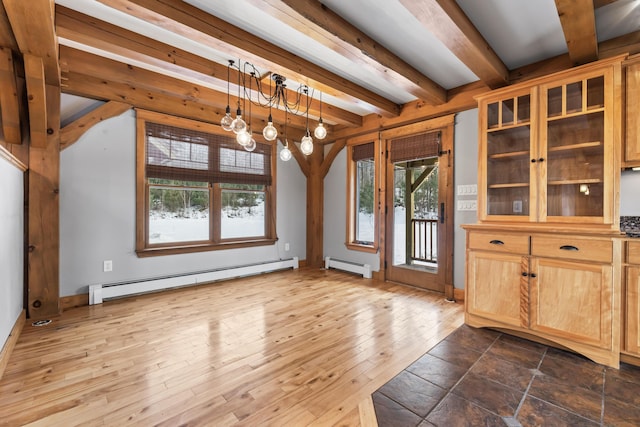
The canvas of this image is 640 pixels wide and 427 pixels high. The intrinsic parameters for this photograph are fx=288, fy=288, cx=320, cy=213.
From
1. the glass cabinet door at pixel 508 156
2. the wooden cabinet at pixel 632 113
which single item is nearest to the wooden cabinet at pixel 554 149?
the glass cabinet door at pixel 508 156

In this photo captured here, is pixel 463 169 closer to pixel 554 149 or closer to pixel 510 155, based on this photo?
pixel 510 155

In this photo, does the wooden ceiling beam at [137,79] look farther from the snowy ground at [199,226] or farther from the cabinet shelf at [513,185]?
the cabinet shelf at [513,185]

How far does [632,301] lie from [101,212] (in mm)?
4986

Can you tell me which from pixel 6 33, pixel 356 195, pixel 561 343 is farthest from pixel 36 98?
pixel 561 343

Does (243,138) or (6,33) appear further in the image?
(243,138)

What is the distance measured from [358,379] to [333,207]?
3.50 m

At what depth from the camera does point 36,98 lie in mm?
2541

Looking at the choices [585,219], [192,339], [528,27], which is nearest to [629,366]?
[585,219]

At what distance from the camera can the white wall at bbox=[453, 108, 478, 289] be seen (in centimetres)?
346

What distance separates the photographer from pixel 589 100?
2320 mm

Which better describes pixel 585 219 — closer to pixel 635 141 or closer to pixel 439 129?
pixel 635 141

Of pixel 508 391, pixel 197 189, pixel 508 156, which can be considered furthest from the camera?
pixel 197 189

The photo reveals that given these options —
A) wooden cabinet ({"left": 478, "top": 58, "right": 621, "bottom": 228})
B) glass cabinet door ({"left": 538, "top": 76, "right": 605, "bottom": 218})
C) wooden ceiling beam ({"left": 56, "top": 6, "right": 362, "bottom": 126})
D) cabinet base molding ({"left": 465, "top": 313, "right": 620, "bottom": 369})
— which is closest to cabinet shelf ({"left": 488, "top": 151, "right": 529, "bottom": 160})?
wooden cabinet ({"left": 478, "top": 58, "right": 621, "bottom": 228})

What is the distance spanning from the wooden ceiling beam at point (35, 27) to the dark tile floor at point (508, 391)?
124 inches
